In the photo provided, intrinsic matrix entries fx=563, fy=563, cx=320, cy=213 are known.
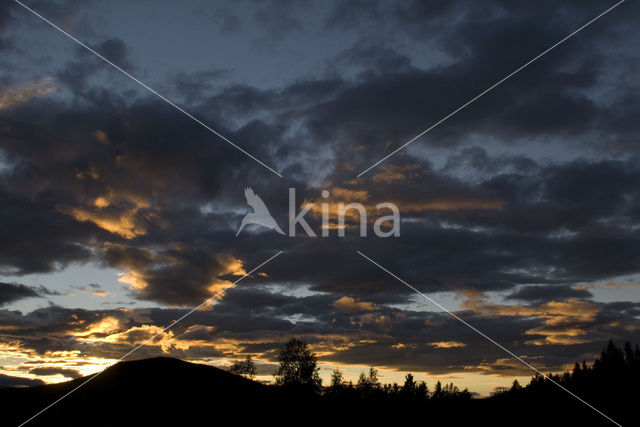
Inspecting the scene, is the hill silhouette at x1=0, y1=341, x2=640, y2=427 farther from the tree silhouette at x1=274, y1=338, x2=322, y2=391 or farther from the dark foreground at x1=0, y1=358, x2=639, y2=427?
the tree silhouette at x1=274, y1=338, x2=322, y2=391

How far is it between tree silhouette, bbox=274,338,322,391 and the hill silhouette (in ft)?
113

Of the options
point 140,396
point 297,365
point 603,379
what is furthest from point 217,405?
point 603,379

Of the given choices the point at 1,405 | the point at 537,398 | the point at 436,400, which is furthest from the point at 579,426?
the point at 1,405

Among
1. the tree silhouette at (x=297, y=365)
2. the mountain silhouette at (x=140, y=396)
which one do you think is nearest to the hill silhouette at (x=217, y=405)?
the mountain silhouette at (x=140, y=396)

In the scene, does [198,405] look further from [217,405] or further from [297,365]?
[297,365]

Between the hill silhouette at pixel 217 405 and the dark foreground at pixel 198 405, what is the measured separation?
12 centimetres

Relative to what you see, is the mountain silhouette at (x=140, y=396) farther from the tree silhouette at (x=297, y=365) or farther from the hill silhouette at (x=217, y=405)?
the tree silhouette at (x=297, y=365)

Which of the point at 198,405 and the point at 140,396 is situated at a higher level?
the point at 140,396

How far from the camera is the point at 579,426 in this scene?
104125 millimetres

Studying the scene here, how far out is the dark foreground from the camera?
70375 millimetres

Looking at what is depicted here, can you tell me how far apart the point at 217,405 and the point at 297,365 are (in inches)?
2214

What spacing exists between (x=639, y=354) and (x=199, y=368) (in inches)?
5854

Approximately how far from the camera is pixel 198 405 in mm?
76250

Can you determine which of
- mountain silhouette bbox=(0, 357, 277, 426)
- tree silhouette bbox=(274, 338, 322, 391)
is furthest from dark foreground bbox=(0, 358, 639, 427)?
tree silhouette bbox=(274, 338, 322, 391)
